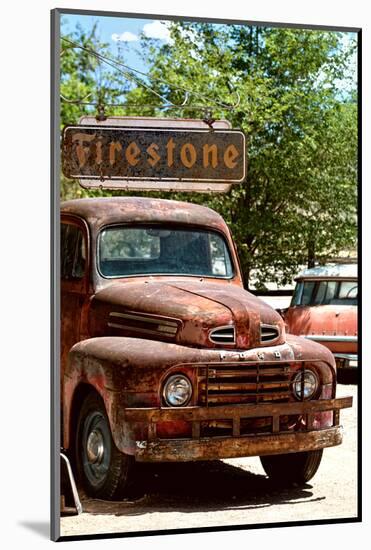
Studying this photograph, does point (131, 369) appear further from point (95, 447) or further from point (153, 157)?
point (153, 157)

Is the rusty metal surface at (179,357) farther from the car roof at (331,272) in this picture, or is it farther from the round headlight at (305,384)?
the car roof at (331,272)

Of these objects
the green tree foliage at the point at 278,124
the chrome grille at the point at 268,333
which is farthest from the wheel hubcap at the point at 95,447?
the green tree foliage at the point at 278,124

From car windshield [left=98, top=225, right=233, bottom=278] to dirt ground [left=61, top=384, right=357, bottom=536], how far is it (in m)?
1.20

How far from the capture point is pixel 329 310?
7.65 metres

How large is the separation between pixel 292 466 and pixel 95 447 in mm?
1299

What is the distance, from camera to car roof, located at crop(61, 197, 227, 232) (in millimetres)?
7031

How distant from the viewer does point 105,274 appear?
7094 millimetres

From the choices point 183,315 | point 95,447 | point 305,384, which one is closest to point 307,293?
point 305,384

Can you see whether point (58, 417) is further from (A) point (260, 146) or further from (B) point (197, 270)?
(A) point (260, 146)

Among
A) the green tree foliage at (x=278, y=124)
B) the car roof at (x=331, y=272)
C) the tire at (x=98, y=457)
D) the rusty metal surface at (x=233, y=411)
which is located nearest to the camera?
the rusty metal surface at (x=233, y=411)

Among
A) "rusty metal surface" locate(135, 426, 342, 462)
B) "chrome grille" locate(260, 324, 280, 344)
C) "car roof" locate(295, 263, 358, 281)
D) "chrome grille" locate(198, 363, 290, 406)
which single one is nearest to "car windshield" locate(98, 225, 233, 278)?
"chrome grille" locate(260, 324, 280, 344)

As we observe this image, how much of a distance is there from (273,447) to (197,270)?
123 centimetres

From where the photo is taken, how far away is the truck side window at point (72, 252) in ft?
22.7

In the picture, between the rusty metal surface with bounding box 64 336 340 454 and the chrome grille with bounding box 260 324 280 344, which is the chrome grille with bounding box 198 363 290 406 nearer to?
the rusty metal surface with bounding box 64 336 340 454
